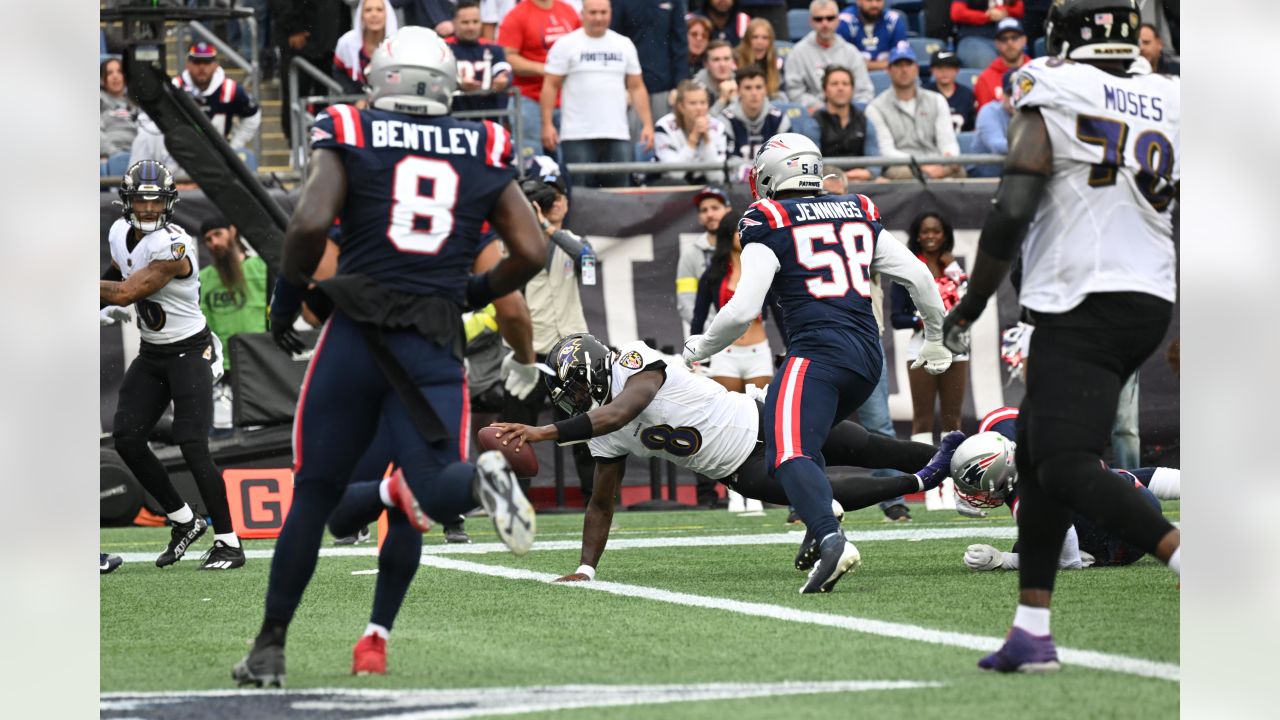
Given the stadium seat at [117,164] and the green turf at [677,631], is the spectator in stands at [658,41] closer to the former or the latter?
the stadium seat at [117,164]

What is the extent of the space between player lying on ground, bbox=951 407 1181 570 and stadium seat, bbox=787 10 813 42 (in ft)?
28.5

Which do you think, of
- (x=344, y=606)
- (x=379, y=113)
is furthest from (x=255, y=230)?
(x=379, y=113)

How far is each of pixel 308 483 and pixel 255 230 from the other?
21.8 ft

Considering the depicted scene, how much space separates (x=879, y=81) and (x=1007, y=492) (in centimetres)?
740

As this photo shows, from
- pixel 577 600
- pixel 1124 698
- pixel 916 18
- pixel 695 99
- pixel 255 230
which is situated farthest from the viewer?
pixel 916 18

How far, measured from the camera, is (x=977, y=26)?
588 inches

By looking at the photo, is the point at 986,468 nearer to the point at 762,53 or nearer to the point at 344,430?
the point at 344,430

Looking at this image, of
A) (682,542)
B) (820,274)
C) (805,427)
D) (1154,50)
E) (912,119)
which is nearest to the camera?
(805,427)

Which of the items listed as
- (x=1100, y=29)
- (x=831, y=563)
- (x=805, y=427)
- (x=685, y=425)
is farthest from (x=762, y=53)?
(x=1100, y=29)

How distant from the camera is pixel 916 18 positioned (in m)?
15.8

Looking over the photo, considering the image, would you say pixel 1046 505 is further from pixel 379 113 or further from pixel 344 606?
pixel 344 606

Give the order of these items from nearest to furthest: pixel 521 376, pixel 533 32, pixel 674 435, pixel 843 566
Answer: pixel 521 376
pixel 843 566
pixel 674 435
pixel 533 32

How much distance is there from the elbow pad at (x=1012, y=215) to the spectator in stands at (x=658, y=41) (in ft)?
27.9

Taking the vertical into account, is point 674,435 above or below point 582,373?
below
